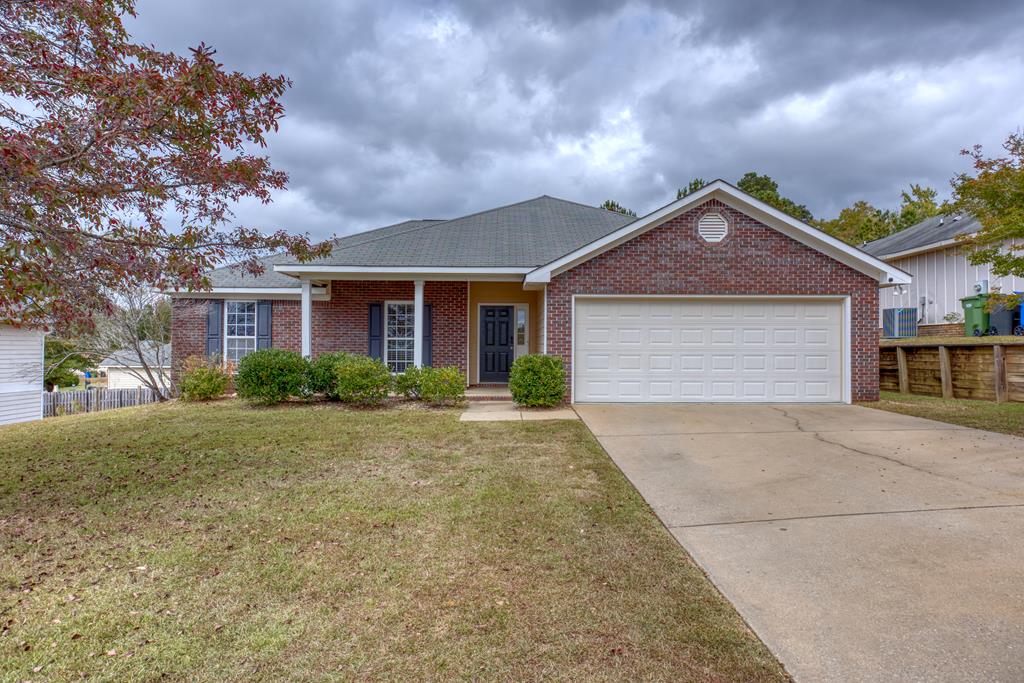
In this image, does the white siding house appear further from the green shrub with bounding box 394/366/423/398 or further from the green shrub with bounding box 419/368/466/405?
the green shrub with bounding box 394/366/423/398

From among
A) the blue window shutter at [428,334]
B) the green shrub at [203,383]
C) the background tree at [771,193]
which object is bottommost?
the green shrub at [203,383]

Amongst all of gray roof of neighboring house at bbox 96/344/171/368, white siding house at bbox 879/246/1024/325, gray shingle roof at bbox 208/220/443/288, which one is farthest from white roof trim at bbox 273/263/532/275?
white siding house at bbox 879/246/1024/325

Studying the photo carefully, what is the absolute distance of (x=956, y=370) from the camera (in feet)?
40.0

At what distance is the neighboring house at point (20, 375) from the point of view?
17.1 m

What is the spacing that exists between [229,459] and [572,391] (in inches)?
262

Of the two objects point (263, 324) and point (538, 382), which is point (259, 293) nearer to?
point (263, 324)

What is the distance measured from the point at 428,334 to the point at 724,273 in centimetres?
709

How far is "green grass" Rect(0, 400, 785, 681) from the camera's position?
244cm

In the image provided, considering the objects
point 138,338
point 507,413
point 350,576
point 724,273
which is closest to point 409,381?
point 507,413

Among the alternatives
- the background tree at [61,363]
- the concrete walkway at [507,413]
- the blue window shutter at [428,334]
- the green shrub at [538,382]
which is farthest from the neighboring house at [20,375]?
the green shrub at [538,382]

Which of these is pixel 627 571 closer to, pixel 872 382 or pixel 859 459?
pixel 859 459

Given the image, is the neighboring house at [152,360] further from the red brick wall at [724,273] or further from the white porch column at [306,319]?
the red brick wall at [724,273]

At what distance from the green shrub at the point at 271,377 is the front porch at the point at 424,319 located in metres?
2.66

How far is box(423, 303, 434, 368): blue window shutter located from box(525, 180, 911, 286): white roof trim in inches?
142
